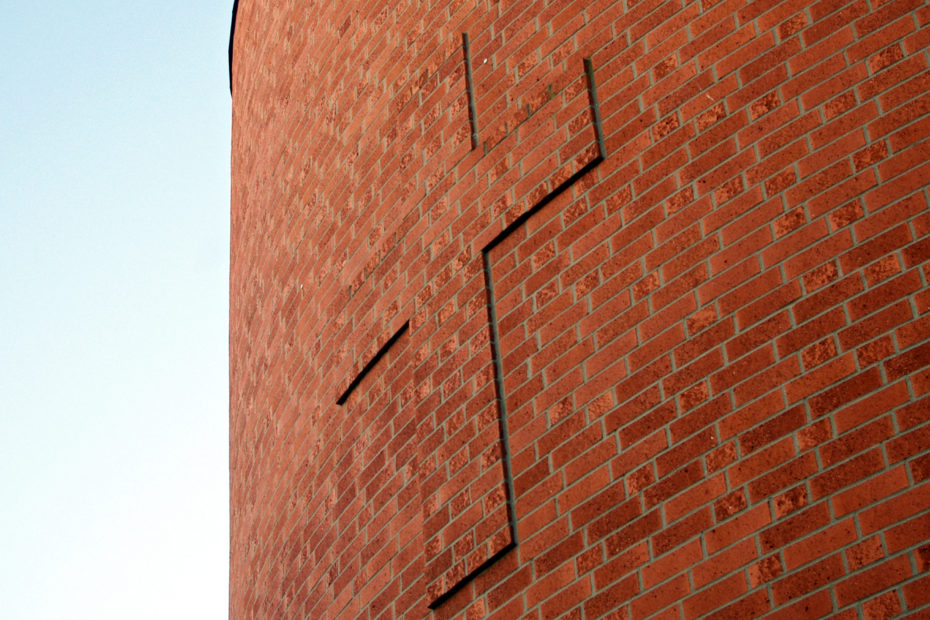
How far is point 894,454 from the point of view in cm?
328

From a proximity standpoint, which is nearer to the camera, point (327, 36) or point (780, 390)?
point (780, 390)

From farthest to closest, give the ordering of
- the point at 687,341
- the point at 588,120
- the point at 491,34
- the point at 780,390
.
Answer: the point at 491,34, the point at 588,120, the point at 687,341, the point at 780,390

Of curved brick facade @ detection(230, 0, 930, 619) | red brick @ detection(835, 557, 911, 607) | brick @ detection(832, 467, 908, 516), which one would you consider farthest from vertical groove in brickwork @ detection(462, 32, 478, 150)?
red brick @ detection(835, 557, 911, 607)

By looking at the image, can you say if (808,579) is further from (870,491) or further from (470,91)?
(470,91)

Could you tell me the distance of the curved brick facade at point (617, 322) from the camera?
11.3 feet

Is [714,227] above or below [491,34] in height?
below

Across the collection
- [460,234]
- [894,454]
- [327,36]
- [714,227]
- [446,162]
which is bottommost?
[894,454]

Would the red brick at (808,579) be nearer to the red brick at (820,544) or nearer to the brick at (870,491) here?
the red brick at (820,544)

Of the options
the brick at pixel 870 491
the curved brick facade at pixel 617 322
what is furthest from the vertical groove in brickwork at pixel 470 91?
the brick at pixel 870 491

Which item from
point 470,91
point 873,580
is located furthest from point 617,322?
point 470,91

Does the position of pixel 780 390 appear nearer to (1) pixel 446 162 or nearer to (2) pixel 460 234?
(2) pixel 460 234

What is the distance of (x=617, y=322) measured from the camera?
4.04 m

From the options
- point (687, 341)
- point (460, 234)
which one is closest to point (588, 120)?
point (460, 234)

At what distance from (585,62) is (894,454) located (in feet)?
6.43
